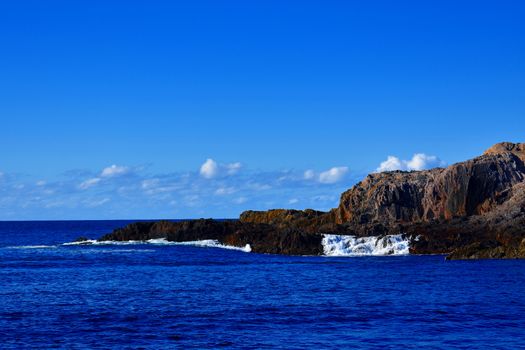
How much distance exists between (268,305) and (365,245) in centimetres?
4517

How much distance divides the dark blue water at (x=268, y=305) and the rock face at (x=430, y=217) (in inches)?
347

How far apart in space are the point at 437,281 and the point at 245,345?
27732 mm

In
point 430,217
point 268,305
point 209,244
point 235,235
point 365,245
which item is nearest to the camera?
point 268,305

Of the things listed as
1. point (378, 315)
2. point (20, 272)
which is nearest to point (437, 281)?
point (378, 315)

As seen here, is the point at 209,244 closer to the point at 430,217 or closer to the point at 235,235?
the point at 235,235

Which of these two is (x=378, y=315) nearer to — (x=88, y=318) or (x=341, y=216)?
(x=88, y=318)

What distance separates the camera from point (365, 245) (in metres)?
88.8

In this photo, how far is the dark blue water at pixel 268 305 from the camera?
34.2 meters

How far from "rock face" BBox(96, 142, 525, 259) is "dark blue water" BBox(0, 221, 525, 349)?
8.80 m

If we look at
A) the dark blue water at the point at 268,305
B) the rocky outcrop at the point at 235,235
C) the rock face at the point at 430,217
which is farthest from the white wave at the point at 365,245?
the dark blue water at the point at 268,305

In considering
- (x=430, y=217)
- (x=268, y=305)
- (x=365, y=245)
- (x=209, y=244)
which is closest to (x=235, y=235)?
(x=209, y=244)

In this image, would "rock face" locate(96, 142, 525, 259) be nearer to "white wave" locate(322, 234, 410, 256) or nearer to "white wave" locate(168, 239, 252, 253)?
"white wave" locate(168, 239, 252, 253)

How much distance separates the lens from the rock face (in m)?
82.5

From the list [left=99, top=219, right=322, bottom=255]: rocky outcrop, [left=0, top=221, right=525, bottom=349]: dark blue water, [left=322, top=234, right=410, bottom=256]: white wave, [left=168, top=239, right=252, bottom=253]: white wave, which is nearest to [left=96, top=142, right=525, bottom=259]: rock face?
[left=99, top=219, right=322, bottom=255]: rocky outcrop
